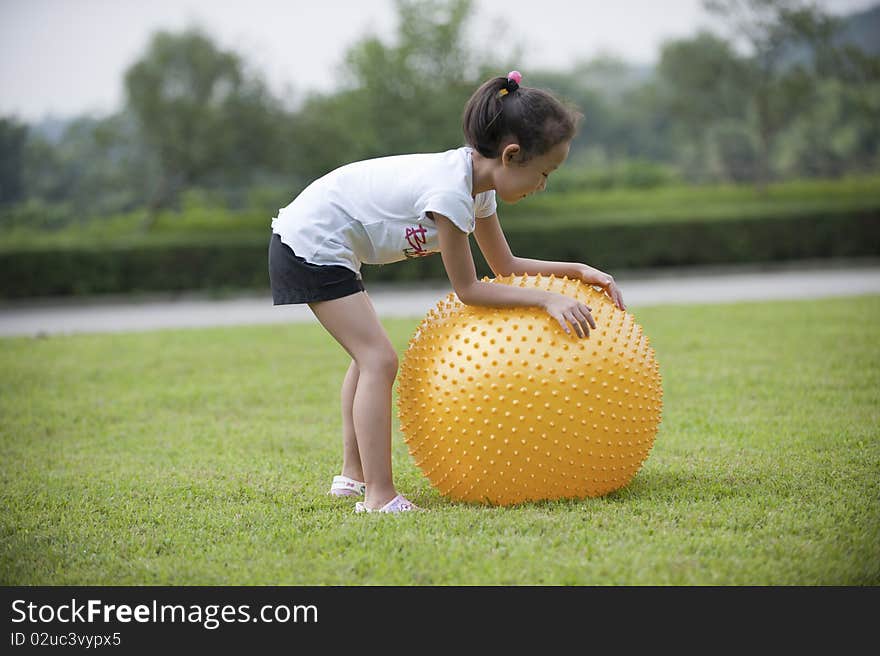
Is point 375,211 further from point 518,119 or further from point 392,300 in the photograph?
point 392,300

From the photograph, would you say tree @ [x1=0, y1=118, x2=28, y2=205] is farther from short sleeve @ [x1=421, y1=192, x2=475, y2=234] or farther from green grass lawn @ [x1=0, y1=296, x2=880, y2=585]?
short sleeve @ [x1=421, y1=192, x2=475, y2=234]

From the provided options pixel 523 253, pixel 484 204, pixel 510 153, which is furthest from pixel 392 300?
pixel 510 153

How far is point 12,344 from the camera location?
419 inches

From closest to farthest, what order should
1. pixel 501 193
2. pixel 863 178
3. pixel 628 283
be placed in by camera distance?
pixel 501 193, pixel 628 283, pixel 863 178

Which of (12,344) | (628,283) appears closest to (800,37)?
(628,283)

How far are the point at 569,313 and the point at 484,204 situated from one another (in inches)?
25.2

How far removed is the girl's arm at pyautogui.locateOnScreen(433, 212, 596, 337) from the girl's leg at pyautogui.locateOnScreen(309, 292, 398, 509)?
1.31 feet

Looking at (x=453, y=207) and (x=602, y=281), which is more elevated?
(x=453, y=207)

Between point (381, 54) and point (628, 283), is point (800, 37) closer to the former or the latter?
point (381, 54)

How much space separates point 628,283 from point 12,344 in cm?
1054

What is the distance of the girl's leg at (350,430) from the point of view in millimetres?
4477

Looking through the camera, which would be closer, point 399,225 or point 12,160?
point 399,225

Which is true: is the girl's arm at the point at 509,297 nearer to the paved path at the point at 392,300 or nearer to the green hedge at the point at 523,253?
the paved path at the point at 392,300

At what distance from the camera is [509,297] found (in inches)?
157
